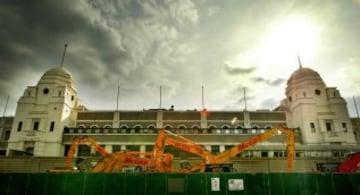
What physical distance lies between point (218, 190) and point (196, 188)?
155cm

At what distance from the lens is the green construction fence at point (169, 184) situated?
1819cm

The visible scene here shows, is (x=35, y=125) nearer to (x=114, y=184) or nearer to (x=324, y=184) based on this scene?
(x=114, y=184)

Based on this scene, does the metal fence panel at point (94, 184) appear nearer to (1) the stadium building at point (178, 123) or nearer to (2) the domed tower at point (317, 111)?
(1) the stadium building at point (178, 123)

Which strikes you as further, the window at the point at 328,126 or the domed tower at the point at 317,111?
the window at the point at 328,126

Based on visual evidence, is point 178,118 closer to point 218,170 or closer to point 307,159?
point 307,159

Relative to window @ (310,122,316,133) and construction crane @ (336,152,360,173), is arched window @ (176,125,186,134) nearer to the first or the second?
window @ (310,122,316,133)

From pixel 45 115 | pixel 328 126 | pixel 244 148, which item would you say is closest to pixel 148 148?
pixel 45 115

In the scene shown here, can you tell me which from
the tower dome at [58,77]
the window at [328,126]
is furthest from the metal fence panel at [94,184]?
the window at [328,126]

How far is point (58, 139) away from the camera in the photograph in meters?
44.6

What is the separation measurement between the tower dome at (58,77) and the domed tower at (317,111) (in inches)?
1660

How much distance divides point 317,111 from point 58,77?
1892 inches

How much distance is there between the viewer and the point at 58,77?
1961 inches

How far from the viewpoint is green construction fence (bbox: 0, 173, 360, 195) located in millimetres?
18188

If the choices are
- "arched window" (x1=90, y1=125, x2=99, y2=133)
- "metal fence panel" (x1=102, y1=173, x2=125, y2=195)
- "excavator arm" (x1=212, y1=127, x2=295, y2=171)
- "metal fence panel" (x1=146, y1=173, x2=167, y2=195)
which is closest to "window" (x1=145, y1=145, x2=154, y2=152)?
"arched window" (x1=90, y1=125, x2=99, y2=133)
